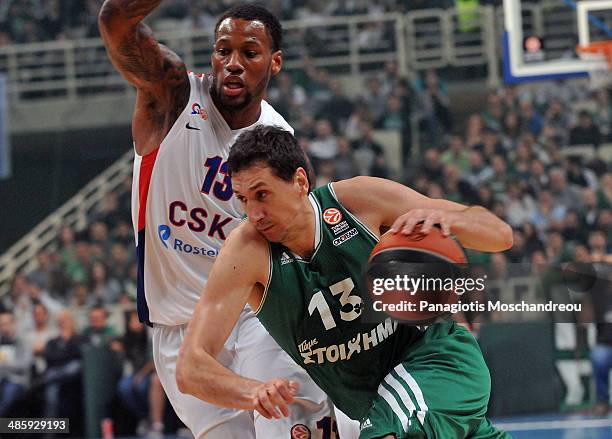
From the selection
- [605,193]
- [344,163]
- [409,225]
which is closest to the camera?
[409,225]

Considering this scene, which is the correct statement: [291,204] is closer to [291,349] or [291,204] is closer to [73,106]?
[291,349]

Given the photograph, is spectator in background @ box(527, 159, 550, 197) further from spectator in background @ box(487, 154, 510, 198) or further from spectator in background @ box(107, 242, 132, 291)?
spectator in background @ box(107, 242, 132, 291)

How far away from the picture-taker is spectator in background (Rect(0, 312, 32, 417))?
33.0 ft

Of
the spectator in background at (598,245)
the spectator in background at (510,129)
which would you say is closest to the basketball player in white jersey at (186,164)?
the spectator in background at (598,245)

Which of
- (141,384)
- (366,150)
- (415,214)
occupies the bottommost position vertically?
(141,384)

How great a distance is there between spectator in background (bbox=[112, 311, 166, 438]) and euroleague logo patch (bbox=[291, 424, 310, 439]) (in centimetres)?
618

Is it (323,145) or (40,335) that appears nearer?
(40,335)

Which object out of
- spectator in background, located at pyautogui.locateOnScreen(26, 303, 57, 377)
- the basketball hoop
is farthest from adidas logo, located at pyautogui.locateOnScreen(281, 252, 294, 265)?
spectator in background, located at pyautogui.locateOnScreen(26, 303, 57, 377)

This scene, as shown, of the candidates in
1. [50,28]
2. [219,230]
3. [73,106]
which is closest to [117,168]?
[73,106]

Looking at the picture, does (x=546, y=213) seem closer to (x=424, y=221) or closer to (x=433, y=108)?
(x=433, y=108)

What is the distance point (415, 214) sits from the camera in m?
3.62

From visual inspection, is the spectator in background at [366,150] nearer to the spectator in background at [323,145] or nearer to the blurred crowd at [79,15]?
the spectator in background at [323,145]

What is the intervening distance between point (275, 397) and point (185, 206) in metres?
1.59

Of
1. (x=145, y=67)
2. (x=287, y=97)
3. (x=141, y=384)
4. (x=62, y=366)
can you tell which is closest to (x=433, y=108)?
(x=287, y=97)
